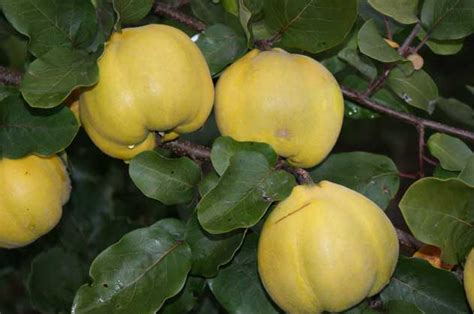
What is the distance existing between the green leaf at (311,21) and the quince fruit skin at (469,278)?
368mm

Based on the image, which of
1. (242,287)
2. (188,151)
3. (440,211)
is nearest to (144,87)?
(188,151)

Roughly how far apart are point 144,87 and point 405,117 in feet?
1.71

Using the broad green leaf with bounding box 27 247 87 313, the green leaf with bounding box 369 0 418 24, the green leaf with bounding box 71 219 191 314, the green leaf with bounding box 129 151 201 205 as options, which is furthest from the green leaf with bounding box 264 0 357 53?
the broad green leaf with bounding box 27 247 87 313

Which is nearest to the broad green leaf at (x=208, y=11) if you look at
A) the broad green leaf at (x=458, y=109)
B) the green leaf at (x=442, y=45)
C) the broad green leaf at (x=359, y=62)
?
the broad green leaf at (x=359, y=62)

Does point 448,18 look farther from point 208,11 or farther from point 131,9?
point 131,9

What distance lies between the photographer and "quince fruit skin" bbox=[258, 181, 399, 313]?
120 centimetres

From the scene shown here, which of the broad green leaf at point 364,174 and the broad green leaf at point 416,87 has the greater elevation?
the broad green leaf at point 416,87

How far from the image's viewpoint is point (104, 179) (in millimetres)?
2152

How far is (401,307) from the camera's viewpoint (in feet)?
4.32

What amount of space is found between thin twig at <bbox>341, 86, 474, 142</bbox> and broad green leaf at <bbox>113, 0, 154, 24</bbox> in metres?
0.42

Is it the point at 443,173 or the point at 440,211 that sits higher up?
the point at 440,211

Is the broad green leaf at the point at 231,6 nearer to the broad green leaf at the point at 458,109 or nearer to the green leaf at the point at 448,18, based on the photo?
the green leaf at the point at 448,18

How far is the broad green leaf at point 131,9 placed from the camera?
1327 mm

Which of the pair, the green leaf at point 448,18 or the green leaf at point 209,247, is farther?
the green leaf at point 448,18
